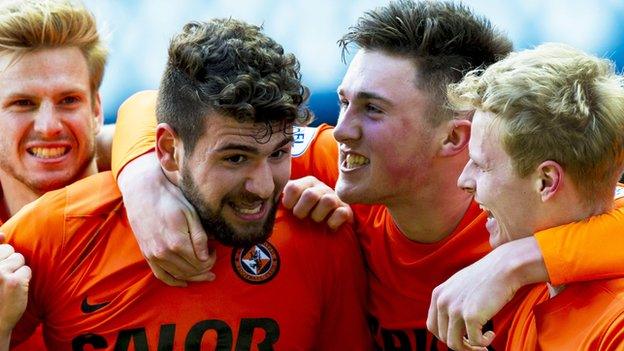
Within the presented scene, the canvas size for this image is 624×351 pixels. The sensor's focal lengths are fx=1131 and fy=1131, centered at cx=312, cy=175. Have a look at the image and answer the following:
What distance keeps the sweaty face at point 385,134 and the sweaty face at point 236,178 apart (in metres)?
0.30

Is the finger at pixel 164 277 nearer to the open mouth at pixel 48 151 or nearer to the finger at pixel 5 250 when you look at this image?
the finger at pixel 5 250

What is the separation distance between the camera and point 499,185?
264cm

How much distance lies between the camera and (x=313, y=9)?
5.27 m

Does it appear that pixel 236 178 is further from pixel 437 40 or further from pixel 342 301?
pixel 437 40

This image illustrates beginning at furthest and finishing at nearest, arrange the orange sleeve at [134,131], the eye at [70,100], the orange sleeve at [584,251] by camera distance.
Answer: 1. the eye at [70,100]
2. the orange sleeve at [134,131]
3. the orange sleeve at [584,251]

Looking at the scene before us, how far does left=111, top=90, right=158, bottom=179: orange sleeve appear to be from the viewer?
3227 mm

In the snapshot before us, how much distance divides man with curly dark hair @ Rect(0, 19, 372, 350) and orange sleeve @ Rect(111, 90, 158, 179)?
0.13 meters

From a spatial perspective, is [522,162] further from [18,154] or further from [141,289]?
[18,154]

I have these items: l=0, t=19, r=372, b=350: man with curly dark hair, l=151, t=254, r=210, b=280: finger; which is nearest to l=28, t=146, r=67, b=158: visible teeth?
l=0, t=19, r=372, b=350: man with curly dark hair

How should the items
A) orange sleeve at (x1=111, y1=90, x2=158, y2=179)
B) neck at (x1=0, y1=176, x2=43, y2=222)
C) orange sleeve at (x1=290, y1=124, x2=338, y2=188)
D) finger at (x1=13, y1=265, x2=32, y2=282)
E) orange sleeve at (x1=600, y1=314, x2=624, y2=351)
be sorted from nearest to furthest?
orange sleeve at (x1=600, y1=314, x2=624, y2=351) < finger at (x1=13, y1=265, x2=32, y2=282) < orange sleeve at (x1=111, y1=90, x2=158, y2=179) < orange sleeve at (x1=290, y1=124, x2=338, y2=188) < neck at (x1=0, y1=176, x2=43, y2=222)

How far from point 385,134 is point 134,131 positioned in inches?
29.3

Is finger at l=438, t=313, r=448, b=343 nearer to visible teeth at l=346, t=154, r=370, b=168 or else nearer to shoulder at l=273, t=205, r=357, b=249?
shoulder at l=273, t=205, r=357, b=249

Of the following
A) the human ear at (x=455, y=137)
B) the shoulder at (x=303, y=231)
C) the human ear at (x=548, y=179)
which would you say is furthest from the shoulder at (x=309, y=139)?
the human ear at (x=548, y=179)

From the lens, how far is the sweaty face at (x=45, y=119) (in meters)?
3.43
